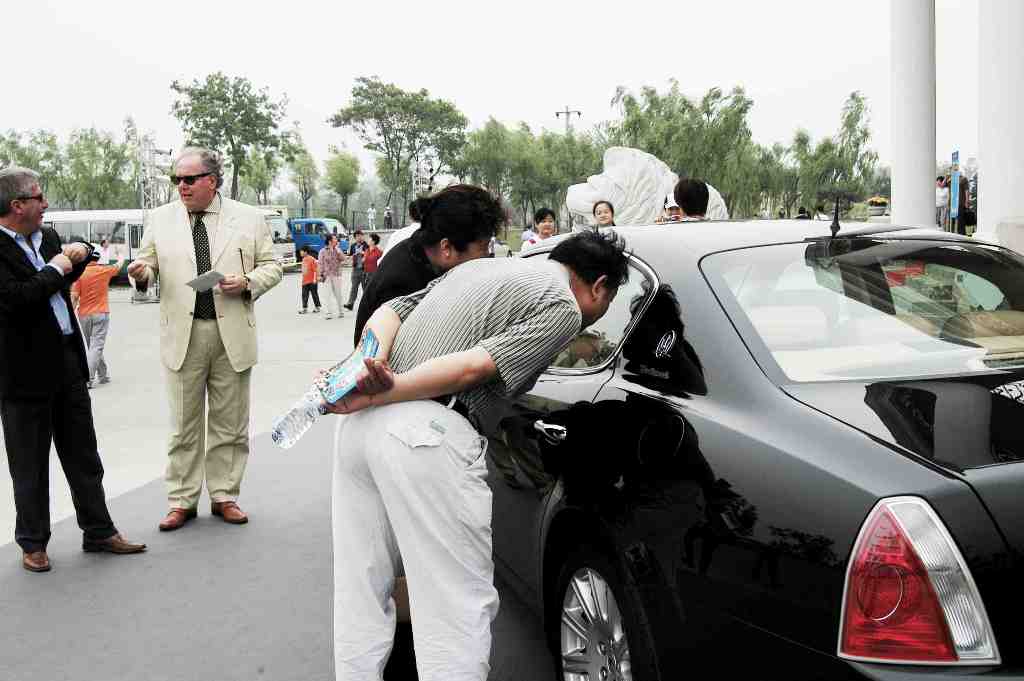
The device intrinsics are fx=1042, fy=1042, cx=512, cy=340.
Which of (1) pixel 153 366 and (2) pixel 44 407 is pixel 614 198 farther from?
(2) pixel 44 407

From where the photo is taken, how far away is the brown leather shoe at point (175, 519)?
590cm

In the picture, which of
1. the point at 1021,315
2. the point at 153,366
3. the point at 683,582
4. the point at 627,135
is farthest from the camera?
the point at 627,135

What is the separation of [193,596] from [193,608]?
16cm

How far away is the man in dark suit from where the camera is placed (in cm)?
514

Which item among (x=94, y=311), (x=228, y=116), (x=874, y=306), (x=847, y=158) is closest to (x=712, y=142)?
(x=847, y=158)

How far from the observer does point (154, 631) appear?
4.40 meters

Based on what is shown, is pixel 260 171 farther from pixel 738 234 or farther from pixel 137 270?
pixel 738 234

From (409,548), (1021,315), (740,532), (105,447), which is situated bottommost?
(105,447)

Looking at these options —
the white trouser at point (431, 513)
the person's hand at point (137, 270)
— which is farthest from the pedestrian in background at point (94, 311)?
the white trouser at point (431, 513)

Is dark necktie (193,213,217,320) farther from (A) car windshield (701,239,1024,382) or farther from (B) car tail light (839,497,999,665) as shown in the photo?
(B) car tail light (839,497,999,665)

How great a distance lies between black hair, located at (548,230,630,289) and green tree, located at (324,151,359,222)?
4050 inches

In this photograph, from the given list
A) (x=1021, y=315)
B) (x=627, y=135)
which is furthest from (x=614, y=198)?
(x=627, y=135)

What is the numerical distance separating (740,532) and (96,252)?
425 centimetres

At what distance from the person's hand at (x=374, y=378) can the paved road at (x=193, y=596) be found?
5.11 feet
